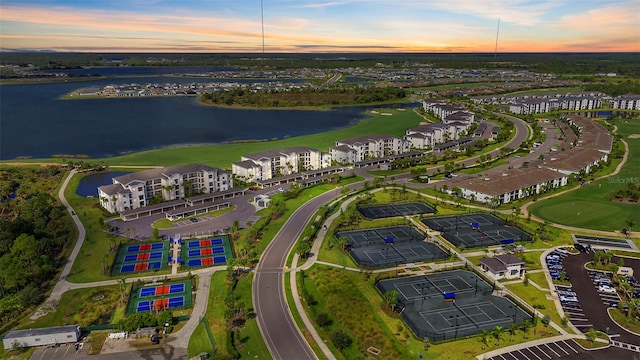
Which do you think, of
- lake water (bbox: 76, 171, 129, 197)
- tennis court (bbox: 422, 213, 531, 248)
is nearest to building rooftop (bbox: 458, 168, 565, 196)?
tennis court (bbox: 422, 213, 531, 248)

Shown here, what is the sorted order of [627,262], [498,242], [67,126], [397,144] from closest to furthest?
[627,262], [498,242], [397,144], [67,126]

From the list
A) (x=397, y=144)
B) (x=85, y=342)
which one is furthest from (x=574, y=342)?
(x=397, y=144)

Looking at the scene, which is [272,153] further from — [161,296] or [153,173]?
[161,296]

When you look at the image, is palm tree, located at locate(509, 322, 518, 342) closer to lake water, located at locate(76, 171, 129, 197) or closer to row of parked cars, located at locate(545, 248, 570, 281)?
row of parked cars, located at locate(545, 248, 570, 281)

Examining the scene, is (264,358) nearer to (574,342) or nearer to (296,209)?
(574,342)

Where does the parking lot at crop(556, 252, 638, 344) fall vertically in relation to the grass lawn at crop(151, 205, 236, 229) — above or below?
below
